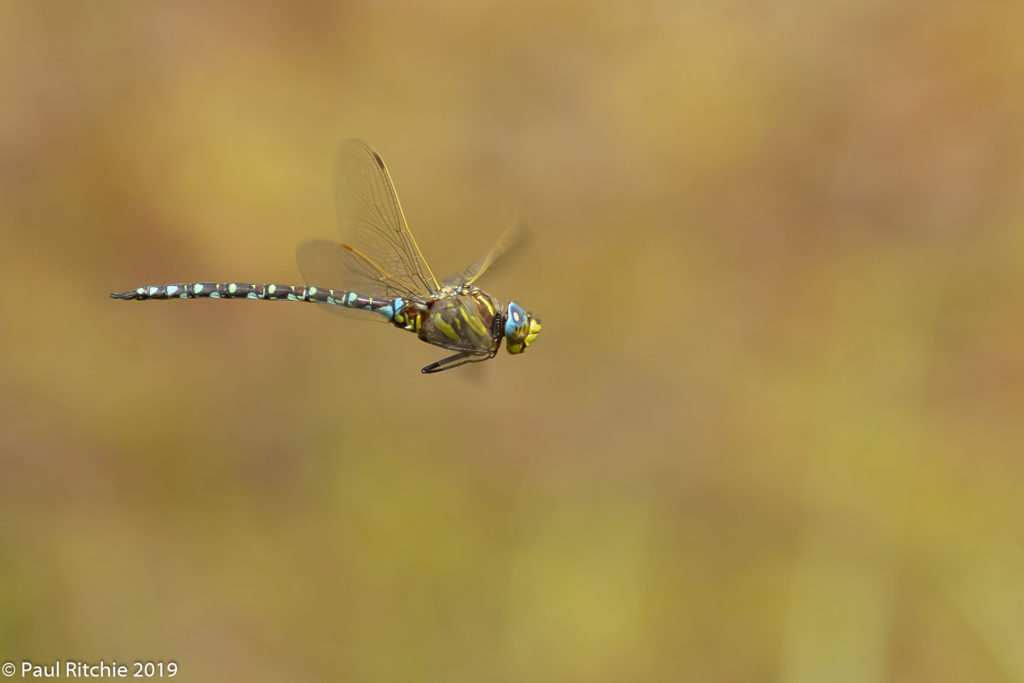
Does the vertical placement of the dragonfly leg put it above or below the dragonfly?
below

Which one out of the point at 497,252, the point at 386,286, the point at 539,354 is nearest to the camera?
the point at 497,252

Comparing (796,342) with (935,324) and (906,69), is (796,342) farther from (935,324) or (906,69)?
(906,69)

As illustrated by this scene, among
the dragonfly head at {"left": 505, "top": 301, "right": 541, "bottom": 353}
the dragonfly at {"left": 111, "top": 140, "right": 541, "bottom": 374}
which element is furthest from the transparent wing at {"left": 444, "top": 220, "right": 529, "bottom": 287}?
the dragonfly head at {"left": 505, "top": 301, "right": 541, "bottom": 353}

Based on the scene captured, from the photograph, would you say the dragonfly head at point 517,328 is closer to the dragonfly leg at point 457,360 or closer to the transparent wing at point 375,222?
the dragonfly leg at point 457,360

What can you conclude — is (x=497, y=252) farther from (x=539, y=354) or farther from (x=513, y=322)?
(x=539, y=354)

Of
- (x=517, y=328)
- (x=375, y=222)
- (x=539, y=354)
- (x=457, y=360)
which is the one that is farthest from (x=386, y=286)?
(x=539, y=354)

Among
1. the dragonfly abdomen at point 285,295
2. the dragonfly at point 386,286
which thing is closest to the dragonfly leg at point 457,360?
the dragonfly at point 386,286

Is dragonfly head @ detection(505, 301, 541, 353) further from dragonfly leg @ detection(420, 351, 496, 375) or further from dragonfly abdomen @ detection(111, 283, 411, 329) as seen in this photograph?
dragonfly abdomen @ detection(111, 283, 411, 329)
